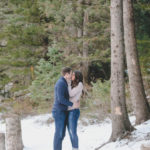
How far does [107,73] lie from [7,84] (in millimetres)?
7941

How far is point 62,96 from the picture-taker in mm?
4578

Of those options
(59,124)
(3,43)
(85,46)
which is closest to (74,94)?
(59,124)

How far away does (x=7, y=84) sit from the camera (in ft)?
55.5

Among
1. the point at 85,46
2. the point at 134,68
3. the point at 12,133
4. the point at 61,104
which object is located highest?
the point at 85,46

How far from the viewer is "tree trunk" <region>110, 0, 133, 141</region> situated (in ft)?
17.1

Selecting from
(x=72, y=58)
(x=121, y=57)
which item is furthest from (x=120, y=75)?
(x=72, y=58)

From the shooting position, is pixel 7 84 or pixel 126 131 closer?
pixel 126 131

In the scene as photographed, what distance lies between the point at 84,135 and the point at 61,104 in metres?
3.43

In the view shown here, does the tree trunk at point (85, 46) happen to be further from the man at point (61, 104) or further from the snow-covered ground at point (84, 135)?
the man at point (61, 104)

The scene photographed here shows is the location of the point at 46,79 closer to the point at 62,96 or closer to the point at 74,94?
the point at 74,94

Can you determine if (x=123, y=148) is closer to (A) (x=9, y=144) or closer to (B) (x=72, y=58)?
(A) (x=9, y=144)

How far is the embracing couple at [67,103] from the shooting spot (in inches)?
183

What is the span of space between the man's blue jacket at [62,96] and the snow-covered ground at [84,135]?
1461 millimetres

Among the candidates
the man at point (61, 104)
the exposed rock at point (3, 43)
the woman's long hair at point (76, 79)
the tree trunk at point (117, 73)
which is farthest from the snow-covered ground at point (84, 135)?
the exposed rock at point (3, 43)
